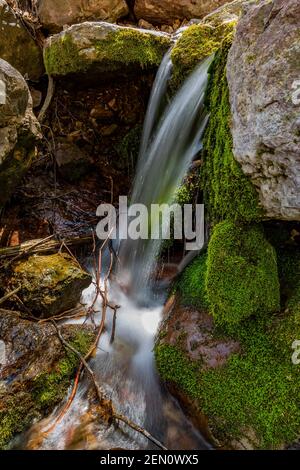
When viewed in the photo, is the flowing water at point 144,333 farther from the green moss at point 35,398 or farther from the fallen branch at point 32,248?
the fallen branch at point 32,248

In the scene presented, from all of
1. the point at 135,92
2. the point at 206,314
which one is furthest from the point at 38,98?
the point at 206,314

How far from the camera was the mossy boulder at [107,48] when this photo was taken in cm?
445

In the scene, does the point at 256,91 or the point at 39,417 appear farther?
the point at 39,417

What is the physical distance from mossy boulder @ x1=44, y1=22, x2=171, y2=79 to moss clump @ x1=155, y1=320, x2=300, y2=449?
12.5 ft

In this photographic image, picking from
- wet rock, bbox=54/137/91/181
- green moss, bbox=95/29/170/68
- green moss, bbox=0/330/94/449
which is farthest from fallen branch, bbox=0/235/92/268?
green moss, bbox=95/29/170/68

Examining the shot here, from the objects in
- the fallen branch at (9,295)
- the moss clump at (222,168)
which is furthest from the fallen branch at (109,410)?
the moss clump at (222,168)

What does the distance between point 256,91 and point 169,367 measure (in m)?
1.88

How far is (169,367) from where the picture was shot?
243 centimetres

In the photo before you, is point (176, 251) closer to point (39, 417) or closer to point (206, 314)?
point (206, 314)

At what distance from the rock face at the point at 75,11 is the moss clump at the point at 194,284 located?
217 inches

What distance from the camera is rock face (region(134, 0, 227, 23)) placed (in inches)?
261

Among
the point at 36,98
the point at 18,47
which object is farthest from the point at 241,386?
the point at 18,47

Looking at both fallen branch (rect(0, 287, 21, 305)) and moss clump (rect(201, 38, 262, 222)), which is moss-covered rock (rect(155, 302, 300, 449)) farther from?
fallen branch (rect(0, 287, 21, 305))

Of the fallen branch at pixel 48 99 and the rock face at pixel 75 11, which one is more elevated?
Result: the rock face at pixel 75 11
